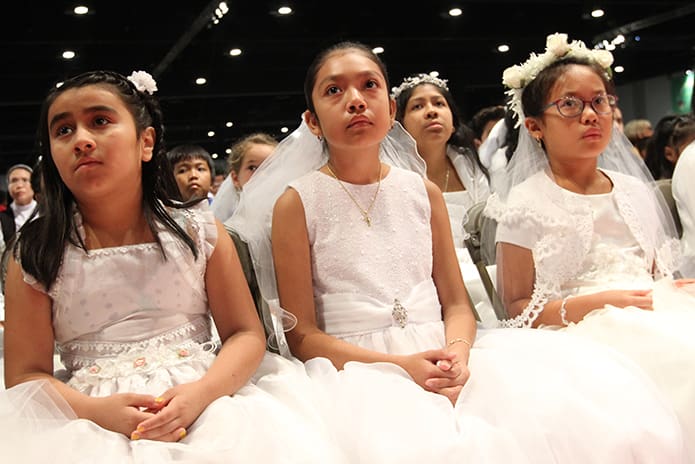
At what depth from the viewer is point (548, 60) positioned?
212cm

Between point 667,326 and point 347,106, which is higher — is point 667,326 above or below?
below

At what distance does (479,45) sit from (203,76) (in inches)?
122

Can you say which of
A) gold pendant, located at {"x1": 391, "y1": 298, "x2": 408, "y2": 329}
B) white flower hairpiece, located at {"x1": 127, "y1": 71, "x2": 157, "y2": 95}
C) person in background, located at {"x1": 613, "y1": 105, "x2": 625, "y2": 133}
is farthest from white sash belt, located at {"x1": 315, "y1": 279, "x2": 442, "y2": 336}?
person in background, located at {"x1": 613, "y1": 105, "x2": 625, "y2": 133}

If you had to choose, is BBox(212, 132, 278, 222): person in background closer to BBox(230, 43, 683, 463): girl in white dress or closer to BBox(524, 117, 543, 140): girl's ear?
BBox(230, 43, 683, 463): girl in white dress

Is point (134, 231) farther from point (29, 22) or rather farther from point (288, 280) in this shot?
point (29, 22)

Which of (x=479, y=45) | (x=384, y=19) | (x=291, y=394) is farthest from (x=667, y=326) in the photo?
(x=479, y=45)

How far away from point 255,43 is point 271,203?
5.49 metres

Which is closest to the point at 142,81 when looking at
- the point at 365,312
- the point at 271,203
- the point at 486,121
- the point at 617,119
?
the point at 271,203

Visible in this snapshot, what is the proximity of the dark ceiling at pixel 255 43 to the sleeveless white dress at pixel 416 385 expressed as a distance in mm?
3961

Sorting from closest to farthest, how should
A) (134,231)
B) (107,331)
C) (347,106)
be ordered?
(107,331)
(134,231)
(347,106)

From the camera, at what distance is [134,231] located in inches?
64.2

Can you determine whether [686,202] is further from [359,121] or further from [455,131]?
[359,121]

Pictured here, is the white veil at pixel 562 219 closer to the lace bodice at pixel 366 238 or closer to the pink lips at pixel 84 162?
the lace bodice at pixel 366 238

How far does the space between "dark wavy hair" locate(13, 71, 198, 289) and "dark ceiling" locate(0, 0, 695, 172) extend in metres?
3.98
